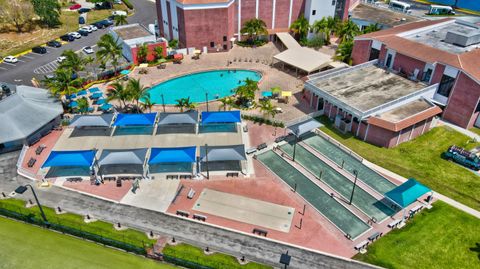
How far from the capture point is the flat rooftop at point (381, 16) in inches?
3622

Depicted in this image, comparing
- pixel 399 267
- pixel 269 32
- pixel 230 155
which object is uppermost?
pixel 269 32

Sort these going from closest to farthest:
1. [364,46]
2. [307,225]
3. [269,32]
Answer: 1. [307,225]
2. [364,46]
3. [269,32]

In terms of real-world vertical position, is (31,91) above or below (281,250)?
above

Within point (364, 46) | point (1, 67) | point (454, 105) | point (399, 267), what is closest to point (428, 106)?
point (454, 105)

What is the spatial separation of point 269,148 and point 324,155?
842cm

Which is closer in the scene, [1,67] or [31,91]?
[31,91]

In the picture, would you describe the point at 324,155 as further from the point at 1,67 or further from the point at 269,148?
the point at 1,67

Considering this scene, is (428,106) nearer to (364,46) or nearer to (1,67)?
(364,46)

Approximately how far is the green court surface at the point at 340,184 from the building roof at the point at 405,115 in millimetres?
10760

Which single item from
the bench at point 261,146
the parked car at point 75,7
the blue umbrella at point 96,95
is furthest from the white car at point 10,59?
the bench at point 261,146

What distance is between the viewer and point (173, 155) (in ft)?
162

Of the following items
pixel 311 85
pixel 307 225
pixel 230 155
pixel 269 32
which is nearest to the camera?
pixel 307 225

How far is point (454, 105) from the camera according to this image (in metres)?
59.2

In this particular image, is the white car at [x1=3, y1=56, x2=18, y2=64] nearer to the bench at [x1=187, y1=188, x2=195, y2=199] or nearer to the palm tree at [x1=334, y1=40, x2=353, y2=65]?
the bench at [x1=187, y1=188, x2=195, y2=199]
